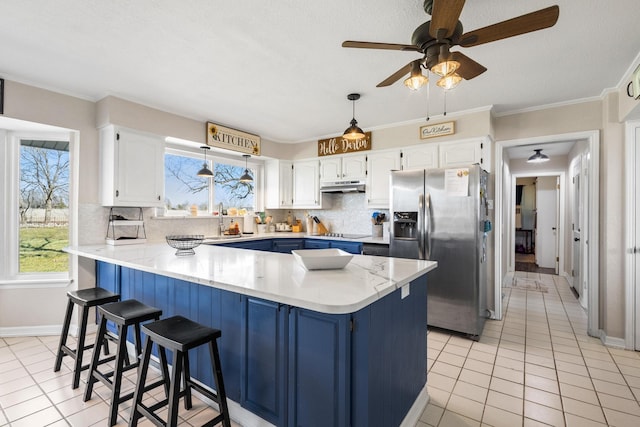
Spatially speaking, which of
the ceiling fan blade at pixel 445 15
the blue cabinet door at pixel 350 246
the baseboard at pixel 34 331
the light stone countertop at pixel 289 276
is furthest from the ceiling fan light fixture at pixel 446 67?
the baseboard at pixel 34 331

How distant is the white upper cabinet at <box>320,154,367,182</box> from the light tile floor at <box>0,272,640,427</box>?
2.32 meters

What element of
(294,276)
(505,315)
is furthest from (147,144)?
(505,315)

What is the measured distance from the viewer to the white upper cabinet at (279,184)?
16.9 ft

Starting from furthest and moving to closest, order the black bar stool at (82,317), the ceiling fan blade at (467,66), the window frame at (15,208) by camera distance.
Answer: the window frame at (15,208), the black bar stool at (82,317), the ceiling fan blade at (467,66)

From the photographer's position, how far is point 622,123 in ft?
9.77

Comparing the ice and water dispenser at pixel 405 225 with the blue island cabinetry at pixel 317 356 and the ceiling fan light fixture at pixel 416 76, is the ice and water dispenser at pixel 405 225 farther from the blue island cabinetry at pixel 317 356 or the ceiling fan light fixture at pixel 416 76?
the ceiling fan light fixture at pixel 416 76

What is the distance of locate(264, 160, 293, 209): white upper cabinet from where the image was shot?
516 centimetres

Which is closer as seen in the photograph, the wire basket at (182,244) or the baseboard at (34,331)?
the wire basket at (182,244)

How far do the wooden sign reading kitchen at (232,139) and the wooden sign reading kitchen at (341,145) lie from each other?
3.31 feet

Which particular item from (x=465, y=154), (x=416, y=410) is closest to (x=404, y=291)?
(x=416, y=410)

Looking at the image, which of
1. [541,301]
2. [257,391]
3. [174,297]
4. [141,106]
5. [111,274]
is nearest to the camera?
[257,391]

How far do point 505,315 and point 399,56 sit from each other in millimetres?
3380

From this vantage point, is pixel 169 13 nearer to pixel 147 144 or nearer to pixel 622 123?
pixel 147 144

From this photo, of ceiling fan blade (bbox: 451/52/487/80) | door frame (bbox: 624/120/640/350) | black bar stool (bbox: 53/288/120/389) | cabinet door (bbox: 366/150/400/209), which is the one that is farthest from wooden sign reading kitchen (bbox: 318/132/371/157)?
black bar stool (bbox: 53/288/120/389)
